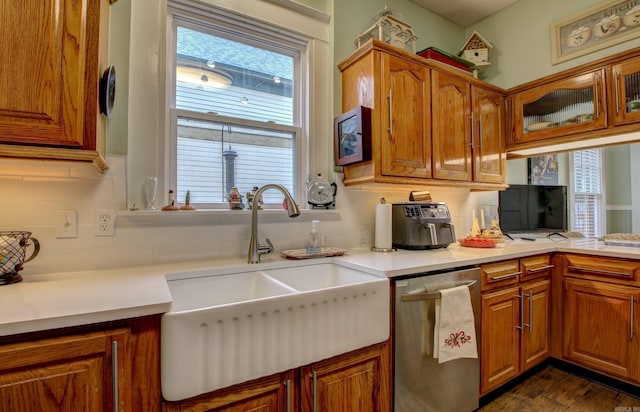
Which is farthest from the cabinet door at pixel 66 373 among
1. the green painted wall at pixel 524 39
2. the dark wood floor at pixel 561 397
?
the green painted wall at pixel 524 39

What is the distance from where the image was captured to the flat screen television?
9.00 ft

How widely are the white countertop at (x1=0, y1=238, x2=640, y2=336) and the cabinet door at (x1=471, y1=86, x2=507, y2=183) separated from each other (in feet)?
2.29

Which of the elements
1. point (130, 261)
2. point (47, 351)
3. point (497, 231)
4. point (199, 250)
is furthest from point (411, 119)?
point (47, 351)

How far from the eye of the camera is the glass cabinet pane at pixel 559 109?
215cm

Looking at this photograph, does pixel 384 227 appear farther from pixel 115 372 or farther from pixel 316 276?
pixel 115 372

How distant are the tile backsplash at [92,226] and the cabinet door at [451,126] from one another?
104cm

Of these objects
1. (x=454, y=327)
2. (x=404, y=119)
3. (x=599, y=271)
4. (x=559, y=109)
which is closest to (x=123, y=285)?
(x=454, y=327)

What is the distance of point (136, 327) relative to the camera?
89cm

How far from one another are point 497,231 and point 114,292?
2.45 metres

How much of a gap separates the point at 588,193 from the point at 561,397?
320cm

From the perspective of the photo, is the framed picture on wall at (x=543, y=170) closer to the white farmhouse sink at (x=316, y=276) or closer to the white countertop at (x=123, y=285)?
the white countertop at (x=123, y=285)

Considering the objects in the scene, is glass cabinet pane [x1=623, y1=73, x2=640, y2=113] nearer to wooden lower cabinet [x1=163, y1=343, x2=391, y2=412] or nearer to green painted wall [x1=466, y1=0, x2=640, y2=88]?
green painted wall [x1=466, y1=0, x2=640, y2=88]

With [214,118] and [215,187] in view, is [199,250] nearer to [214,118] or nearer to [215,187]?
[215,187]

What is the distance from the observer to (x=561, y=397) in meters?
1.85
